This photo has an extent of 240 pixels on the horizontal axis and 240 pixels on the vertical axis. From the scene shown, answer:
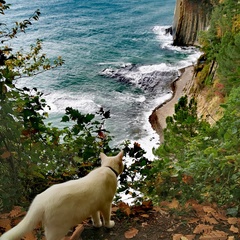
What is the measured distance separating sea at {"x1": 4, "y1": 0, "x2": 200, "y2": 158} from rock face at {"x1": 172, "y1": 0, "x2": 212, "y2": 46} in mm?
1367

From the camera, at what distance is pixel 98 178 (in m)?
4.38

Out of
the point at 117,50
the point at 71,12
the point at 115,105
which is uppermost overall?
the point at 71,12

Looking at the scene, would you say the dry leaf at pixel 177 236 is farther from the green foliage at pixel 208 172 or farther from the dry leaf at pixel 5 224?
the dry leaf at pixel 5 224

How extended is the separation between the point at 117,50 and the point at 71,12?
16.9m

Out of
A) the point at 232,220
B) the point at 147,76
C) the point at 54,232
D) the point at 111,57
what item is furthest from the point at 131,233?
the point at 111,57

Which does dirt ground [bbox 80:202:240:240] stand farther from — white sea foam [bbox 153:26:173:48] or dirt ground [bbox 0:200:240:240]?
white sea foam [bbox 153:26:173:48]

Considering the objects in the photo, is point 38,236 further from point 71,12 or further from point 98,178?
point 71,12

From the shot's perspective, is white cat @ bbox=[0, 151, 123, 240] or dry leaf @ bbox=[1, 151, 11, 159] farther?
dry leaf @ bbox=[1, 151, 11, 159]

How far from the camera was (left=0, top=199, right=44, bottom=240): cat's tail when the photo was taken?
11.4 ft

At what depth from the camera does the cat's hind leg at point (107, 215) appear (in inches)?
177

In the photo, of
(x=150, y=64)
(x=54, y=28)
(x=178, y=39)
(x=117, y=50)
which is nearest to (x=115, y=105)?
(x=150, y=64)

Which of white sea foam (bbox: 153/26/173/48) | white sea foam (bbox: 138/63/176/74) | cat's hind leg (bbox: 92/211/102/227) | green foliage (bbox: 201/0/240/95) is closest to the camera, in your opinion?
cat's hind leg (bbox: 92/211/102/227)

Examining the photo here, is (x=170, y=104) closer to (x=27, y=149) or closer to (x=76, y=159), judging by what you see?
(x=76, y=159)

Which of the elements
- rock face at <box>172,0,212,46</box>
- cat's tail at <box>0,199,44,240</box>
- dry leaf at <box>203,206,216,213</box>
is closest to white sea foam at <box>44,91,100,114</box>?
rock face at <box>172,0,212,46</box>
